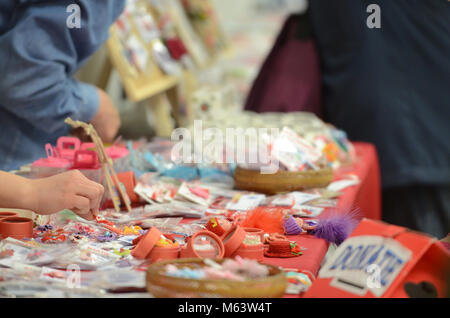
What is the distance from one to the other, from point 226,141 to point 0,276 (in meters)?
0.99

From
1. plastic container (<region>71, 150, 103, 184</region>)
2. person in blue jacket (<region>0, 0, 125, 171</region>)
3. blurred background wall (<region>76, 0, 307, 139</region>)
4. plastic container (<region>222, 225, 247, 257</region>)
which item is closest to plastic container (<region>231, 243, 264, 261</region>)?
plastic container (<region>222, 225, 247, 257</region>)

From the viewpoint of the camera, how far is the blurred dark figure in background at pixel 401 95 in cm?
274

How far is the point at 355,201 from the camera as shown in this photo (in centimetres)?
168

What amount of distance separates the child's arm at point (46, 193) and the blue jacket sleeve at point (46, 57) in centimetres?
68

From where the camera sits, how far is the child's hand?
1.07m

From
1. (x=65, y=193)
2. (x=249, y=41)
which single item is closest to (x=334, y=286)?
(x=65, y=193)

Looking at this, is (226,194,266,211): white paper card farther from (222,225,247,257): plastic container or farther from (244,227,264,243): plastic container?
(222,225,247,257): plastic container

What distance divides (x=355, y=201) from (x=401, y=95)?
1281 mm

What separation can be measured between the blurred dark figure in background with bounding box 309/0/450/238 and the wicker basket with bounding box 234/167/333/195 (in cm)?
136

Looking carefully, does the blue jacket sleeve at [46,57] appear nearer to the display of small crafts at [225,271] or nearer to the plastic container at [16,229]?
the plastic container at [16,229]
